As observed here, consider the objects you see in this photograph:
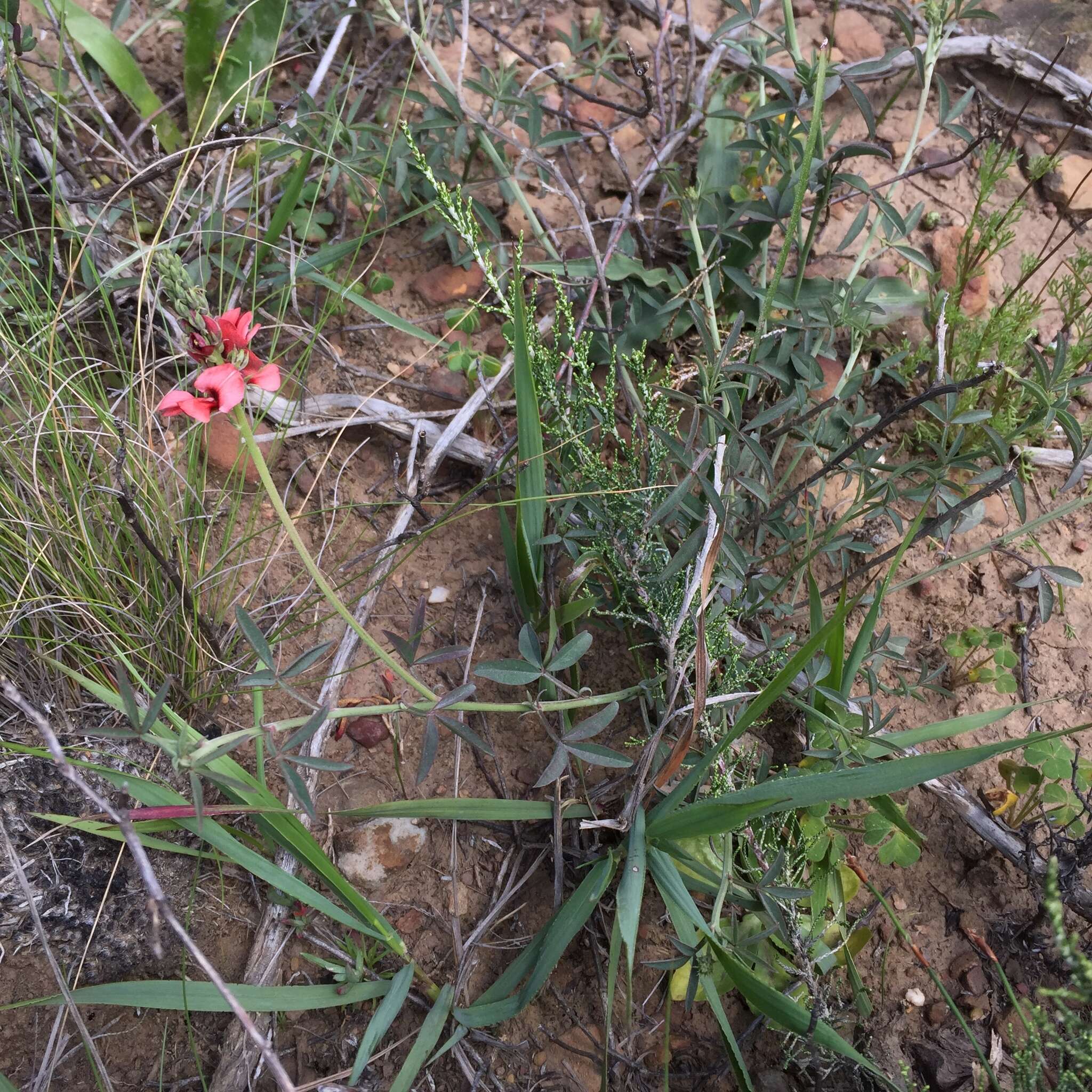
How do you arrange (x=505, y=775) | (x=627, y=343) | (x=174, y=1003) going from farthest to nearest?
(x=627, y=343), (x=505, y=775), (x=174, y=1003)

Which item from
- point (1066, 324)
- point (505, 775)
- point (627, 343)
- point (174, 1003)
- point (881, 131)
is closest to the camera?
point (174, 1003)

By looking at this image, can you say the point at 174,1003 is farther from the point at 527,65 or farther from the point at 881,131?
the point at 881,131

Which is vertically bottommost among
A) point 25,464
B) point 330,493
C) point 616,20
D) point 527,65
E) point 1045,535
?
point 330,493

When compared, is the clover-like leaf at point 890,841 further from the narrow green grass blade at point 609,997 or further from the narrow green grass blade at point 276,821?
the narrow green grass blade at point 276,821

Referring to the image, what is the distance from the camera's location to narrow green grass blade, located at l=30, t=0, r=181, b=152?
81.0 inches

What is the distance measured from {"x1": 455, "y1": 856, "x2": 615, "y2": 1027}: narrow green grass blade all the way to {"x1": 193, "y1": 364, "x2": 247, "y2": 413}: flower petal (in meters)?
0.90

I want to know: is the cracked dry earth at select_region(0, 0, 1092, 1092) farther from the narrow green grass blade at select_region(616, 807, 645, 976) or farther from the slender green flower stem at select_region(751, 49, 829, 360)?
the slender green flower stem at select_region(751, 49, 829, 360)

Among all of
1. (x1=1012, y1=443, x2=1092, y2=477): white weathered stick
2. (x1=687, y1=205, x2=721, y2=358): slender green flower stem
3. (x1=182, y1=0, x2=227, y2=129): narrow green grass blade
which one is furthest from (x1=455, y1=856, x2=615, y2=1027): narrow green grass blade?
(x1=182, y1=0, x2=227, y2=129): narrow green grass blade

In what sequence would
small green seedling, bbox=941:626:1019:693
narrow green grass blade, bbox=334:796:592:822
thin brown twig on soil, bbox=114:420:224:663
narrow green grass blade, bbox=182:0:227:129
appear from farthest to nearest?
narrow green grass blade, bbox=182:0:227:129
small green seedling, bbox=941:626:1019:693
narrow green grass blade, bbox=334:796:592:822
thin brown twig on soil, bbox=114:420:224:663

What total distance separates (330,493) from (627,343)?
2.47 ft

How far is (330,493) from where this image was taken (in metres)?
1.86

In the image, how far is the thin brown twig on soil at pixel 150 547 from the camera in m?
1.14

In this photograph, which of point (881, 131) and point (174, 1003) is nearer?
point (174, 1003)

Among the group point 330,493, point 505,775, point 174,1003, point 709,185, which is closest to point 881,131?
point 709,185
